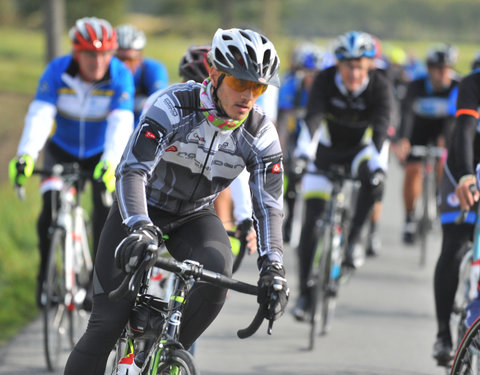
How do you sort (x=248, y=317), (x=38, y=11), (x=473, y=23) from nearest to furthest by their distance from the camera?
(x=248, y=317)
(x=38, y=11)
(x=473, y=23)

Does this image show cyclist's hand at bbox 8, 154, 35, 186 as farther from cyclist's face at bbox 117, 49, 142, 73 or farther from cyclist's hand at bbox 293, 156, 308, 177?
cyclist's face at bbox 117, 49, 142, 73

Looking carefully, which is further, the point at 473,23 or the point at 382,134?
the point at 473,23

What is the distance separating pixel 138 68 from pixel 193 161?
4.32m

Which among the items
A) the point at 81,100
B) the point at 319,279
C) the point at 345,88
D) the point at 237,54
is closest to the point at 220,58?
the point at 237,54

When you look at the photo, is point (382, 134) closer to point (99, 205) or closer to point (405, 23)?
point (99, 205)

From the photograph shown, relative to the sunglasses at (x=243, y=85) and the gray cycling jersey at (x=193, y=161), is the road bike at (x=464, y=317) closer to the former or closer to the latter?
the gray cycling jersey at (x=193, y=161)

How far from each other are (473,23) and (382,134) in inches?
2780

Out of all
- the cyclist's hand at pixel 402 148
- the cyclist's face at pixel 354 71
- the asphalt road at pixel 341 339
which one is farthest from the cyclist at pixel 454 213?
the cyclist's hand at pixel 402 148

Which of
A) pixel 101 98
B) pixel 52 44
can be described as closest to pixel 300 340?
pixel 101 98

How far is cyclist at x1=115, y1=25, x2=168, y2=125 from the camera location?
26.7 feet

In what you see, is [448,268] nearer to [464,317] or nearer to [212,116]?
[464,317]

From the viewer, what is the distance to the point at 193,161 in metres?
4.12

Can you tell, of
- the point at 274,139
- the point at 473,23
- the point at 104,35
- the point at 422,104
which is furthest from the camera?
the point at 473,23

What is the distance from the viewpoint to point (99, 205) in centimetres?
646
